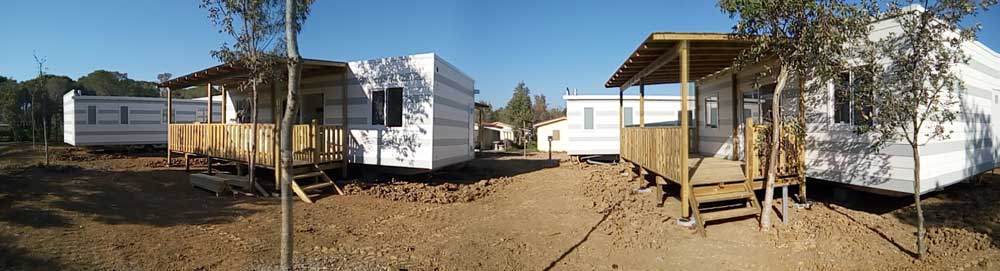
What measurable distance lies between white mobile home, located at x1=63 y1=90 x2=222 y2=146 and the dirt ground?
11.0 m

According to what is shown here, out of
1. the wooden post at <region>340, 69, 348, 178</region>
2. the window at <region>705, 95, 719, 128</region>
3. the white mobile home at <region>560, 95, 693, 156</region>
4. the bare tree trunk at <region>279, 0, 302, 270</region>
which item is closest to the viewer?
the bare tree trunk at <region>279, 0, 302, 270</region>

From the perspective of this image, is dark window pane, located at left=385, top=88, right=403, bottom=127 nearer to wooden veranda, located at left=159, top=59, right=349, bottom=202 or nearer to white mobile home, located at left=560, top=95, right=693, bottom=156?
wooden veranda, located at left=159, top=59, right=349, bottom=202

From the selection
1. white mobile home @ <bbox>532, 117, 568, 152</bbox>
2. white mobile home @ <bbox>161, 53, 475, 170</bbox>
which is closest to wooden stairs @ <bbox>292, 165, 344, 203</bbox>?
white mobile home @ <bbox>161, 53, 475, 170</bbox>

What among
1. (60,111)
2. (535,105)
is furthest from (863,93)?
(535,105)

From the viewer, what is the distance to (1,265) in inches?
167

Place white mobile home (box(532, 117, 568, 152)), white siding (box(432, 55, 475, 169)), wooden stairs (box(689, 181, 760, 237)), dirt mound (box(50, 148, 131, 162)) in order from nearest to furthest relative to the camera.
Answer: wooden stairs (box(689, 181, 760, 237))
white siding (box(432, 55, 475, 169))
dirt mound (box(50, 148, 131, 162))
white mobile home (box(532, 117, 568, 152))

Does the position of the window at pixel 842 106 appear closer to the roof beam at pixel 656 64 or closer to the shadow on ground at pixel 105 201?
the roof beam at pixel 656 64

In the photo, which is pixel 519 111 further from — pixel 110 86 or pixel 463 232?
pixel 110 86

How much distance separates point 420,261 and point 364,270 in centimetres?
65

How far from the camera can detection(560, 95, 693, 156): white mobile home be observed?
1667 centimetres

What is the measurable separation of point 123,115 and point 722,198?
21065 mm

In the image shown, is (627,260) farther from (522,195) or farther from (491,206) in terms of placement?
(522,195)

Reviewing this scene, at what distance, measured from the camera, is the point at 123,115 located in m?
18.2

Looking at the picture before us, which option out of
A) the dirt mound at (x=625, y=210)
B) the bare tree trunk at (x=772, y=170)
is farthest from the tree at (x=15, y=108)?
the bare tree trunk at (x=772, y=170)
